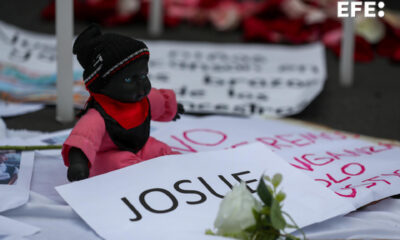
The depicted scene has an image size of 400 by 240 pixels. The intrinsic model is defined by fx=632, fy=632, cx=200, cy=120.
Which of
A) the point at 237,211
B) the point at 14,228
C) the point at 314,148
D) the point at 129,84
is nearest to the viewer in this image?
the point at 237,211

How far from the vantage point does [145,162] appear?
0.93 m

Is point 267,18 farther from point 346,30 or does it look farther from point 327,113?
point 327,113

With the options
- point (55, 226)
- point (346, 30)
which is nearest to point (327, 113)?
point (346, 30)

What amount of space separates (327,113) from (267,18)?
2.33ft

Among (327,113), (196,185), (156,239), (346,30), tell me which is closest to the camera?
(156,239)

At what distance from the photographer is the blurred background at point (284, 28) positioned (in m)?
1.62

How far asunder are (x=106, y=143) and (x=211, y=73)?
0.78 meters

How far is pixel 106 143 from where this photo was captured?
3.13 ft

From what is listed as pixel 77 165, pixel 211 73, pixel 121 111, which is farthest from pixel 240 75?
pixel 77 165

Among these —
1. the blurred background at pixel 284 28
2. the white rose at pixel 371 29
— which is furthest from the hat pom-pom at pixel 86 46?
the white rose at pixel 371 29

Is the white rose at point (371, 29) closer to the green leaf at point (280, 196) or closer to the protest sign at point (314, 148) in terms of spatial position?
the protest sign at point (314, 148)

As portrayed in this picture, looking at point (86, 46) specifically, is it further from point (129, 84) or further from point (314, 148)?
point (314, 148)

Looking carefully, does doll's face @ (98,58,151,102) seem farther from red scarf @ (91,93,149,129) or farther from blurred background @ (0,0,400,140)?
blurred background @ (0,0,400,140)

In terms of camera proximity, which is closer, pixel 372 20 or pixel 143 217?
pixel 143 217
